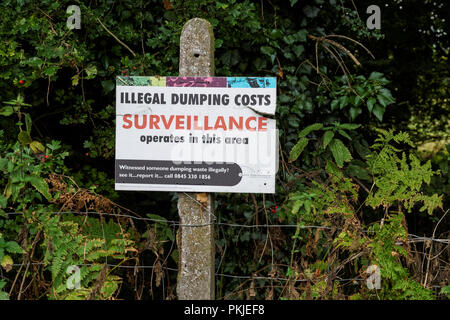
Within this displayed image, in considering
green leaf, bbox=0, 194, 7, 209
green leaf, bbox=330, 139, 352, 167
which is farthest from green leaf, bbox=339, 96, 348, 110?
green leaf, bbox=0, 194, 7, 209

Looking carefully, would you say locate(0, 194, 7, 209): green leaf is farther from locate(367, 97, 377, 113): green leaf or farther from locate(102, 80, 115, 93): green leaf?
locate(367, 97, 377, 113): green leaf

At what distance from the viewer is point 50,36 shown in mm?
3771

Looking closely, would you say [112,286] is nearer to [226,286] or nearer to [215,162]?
[215,162]

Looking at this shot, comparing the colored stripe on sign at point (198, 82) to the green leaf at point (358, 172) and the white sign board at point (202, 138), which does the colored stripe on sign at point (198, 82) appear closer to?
the white sign board at point (202, 138)

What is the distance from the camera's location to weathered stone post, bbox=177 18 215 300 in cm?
278

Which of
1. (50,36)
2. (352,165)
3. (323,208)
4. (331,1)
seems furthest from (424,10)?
(50,36)

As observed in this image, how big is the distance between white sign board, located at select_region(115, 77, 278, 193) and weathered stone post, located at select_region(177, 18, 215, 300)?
94 millimetres

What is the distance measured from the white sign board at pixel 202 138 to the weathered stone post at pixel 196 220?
9 centimetres

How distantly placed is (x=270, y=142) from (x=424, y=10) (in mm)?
5289

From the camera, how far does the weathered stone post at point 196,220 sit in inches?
109

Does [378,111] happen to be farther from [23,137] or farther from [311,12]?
[23,137]

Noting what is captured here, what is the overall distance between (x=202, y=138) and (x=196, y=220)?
0.50 m

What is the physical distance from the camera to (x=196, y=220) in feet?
9.27

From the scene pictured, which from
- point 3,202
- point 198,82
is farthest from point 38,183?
point 198,82
